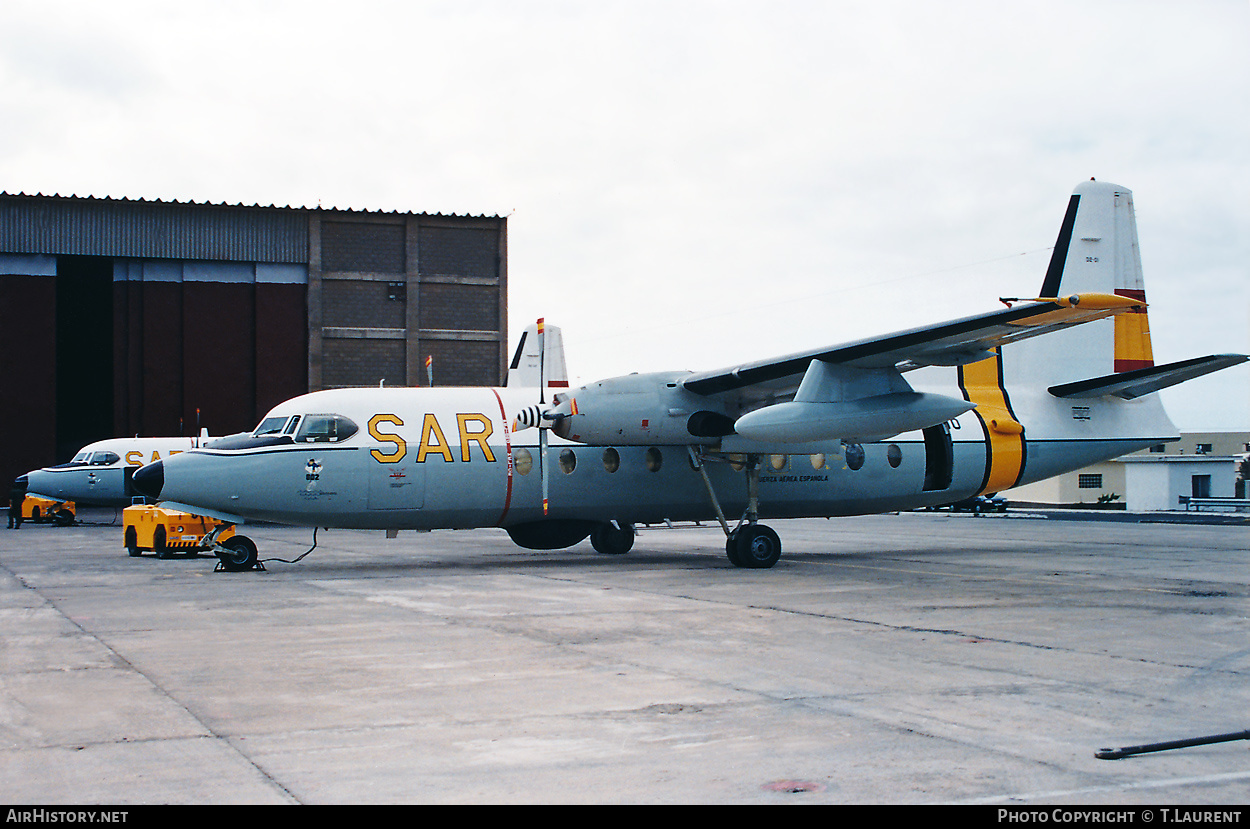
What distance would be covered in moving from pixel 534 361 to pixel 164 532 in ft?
49.3

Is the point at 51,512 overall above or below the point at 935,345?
below

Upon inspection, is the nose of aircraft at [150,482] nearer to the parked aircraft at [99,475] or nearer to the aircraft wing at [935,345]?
the aircraft wing at [935,345]

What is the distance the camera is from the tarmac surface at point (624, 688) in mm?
5488

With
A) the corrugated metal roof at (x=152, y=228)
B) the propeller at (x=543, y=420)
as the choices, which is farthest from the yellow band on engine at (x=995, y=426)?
the corrugated metal roof at (x=152, y=228)

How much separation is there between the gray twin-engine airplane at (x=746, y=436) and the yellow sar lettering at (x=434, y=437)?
0.02m

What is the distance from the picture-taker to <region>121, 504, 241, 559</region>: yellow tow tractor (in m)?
21.3

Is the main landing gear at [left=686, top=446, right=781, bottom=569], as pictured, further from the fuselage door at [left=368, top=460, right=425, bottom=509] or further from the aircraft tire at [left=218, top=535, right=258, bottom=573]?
the aircraft tire at [left=218, top=535, right=258, bottom=573]

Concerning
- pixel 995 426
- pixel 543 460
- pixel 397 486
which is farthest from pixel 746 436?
pixel 995 426

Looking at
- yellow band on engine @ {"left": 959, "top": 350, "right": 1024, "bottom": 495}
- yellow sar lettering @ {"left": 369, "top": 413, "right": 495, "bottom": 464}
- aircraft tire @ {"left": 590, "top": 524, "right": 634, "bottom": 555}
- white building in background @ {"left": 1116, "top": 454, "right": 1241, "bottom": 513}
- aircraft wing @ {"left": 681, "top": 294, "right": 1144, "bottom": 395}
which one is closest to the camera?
aircraft wing @ {"left": 681, "top": 294, "right": 1144, "bottom": 395}

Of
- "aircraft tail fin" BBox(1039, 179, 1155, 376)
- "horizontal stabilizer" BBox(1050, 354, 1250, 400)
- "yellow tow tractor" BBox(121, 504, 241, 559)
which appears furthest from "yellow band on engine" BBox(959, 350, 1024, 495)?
"yellow tow tractor" BBox(121, 504, 241, 559)

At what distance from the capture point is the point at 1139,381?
20.5 metres

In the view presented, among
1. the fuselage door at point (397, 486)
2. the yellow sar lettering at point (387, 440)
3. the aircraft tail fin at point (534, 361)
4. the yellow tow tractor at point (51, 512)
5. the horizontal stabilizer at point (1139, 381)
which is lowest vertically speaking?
the yellow tow tractor at point (51, 512)

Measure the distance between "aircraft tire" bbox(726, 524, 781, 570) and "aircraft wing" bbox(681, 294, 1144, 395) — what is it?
238 centimetres

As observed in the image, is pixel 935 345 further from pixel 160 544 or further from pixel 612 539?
pixel 160 544
